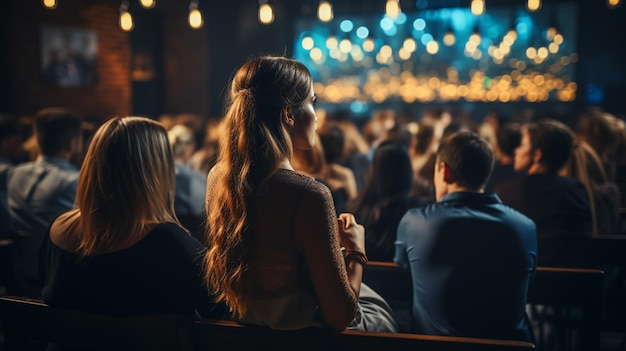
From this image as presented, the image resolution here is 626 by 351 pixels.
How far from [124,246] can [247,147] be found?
0.58m

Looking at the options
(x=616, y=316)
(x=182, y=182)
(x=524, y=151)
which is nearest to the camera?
(x=616, y=316)

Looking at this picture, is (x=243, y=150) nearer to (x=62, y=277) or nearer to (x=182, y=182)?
(x=62, y=277)

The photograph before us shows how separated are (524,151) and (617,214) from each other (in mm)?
795

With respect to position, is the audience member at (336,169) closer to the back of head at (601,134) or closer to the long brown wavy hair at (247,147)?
the back of head at (601,134)

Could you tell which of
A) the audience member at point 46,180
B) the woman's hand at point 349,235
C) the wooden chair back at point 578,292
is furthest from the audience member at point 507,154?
the woman's hand at point 349,235

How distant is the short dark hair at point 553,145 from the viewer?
12.1 feet

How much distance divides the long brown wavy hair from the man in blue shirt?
86cm

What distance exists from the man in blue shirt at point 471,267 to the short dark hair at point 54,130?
2.63 meters

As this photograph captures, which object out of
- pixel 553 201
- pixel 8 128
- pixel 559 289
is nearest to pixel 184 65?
pixel 8 128

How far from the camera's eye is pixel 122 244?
210cm

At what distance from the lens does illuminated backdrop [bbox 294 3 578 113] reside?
16.0 m

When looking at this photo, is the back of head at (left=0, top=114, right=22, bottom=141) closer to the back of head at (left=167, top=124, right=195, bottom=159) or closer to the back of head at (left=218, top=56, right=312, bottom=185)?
the back of head at (left=167, top=124, right=195, bottom=159)

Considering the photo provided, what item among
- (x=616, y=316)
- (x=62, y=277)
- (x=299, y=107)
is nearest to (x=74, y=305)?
(x=62, y=277)

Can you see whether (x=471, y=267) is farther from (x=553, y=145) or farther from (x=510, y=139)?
(x=510, y=139)
